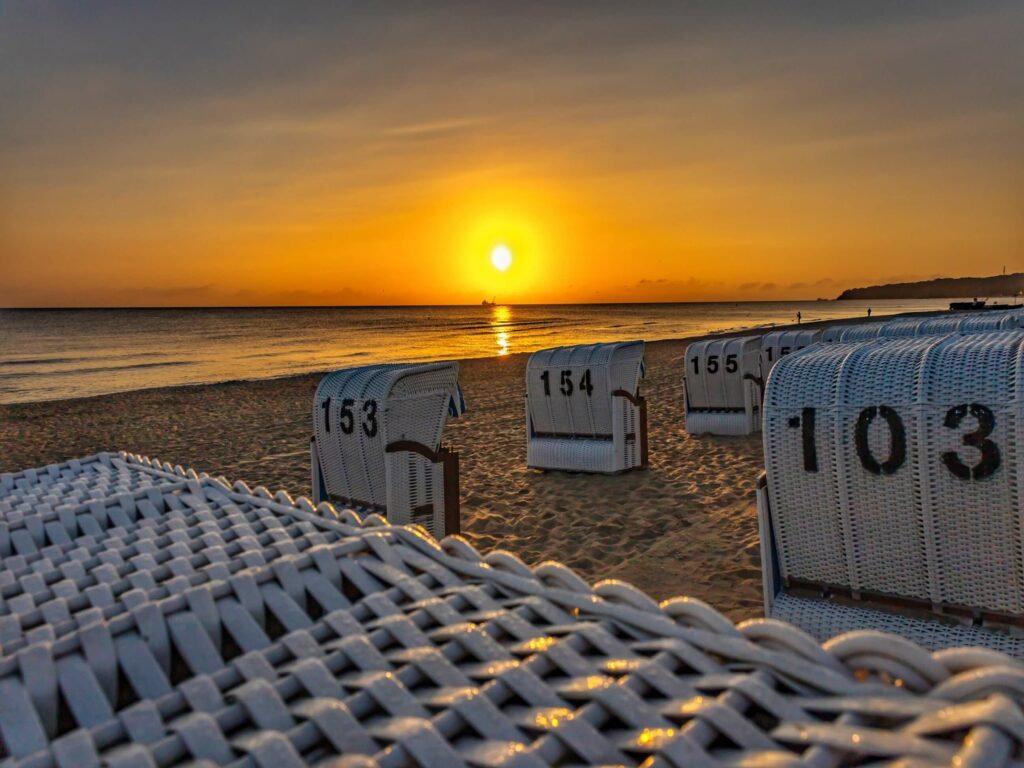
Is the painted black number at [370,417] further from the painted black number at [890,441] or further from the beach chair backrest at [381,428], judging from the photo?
the painted black number at [890,441]

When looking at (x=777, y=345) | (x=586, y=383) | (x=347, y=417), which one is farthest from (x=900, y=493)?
(x=777, y=345)

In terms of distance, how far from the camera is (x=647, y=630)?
1377 mm

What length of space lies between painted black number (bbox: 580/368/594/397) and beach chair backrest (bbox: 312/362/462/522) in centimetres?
238

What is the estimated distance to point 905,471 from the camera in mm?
2766

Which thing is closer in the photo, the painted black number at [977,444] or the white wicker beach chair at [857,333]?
the painted black number at [977,444]

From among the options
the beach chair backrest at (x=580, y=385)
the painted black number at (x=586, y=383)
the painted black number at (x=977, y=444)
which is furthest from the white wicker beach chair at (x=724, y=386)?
the painted black number at (x=977, y=444)

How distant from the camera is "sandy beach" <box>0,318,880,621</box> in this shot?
4.95 metres

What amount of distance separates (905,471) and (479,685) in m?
2.18

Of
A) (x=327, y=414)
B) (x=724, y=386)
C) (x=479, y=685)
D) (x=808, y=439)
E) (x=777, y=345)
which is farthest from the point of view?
(x=777, y=345)

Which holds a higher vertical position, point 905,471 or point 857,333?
point 857,333

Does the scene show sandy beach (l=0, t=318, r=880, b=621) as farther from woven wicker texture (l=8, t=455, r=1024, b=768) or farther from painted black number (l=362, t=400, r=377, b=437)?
woven wicker texture (l=8, t=455, r=1024, b=768)

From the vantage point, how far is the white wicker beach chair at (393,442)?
16.0ft

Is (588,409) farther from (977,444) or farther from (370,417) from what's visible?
(977,444)

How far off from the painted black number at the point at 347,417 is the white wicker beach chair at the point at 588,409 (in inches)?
→ 109
